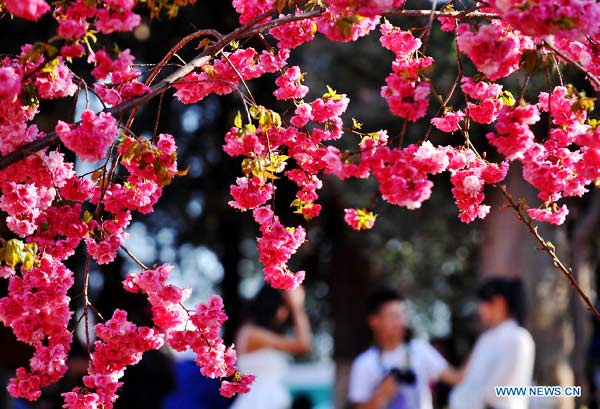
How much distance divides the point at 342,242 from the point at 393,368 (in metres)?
7.97

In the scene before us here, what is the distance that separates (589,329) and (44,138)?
10652 mm

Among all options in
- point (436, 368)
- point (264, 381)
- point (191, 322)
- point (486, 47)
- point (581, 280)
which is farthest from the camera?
point (581, 280)

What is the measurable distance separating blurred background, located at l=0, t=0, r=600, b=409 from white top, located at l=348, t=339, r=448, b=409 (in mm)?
1529

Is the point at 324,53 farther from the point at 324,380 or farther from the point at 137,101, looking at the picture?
the point at 324,380

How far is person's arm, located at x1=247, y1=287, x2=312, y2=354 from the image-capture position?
6113 millimetres

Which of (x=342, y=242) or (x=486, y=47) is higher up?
(x=486, y=47)

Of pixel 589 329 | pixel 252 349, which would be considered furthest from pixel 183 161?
pixel 252 349

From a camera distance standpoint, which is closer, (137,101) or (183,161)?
(137,101)

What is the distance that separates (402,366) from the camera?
18.1ft

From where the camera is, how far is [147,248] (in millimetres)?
14828

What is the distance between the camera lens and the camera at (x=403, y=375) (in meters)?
5.26

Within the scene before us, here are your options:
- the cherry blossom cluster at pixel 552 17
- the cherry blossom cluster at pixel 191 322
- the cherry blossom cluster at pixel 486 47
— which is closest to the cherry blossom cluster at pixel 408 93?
the cherry blossom cluster at pixel 486 47

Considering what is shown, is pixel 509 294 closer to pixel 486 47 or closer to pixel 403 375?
pixel 403 375

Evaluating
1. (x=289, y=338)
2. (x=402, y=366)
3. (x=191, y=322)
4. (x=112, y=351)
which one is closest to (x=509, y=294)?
(x=402, y=366)
